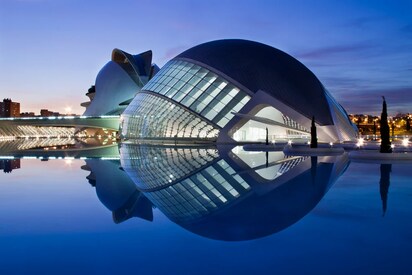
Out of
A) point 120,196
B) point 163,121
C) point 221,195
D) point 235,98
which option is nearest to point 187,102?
point 163,121

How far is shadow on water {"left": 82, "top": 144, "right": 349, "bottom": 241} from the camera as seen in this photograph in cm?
751

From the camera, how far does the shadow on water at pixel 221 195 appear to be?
24.6 feet

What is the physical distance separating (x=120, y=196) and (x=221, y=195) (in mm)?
2591

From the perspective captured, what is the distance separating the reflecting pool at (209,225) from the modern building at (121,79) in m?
58.0

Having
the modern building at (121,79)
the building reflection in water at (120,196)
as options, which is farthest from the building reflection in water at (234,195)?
the modern building at (121,79)

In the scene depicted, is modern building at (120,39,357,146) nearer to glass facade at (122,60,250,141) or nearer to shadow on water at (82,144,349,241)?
glass facade at (122,60,250,141)

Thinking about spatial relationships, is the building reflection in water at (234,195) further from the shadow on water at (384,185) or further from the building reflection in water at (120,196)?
the shadow on water at (384,185)

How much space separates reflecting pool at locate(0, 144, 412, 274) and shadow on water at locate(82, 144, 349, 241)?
0.09 feet

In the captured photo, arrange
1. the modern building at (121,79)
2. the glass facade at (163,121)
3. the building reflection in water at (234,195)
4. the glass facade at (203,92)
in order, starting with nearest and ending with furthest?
1. the building reflection in water at (234,195)
2. the glass facade at (203,92)
3. the glass facade at (163,121)
4. the modern building at (121,79)

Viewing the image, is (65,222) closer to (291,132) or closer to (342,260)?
(342,260)

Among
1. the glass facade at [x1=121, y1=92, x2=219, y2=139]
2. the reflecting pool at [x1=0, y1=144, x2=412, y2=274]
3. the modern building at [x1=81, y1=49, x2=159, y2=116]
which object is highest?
the modern building at [x1=81, y1=49, x2=159, y2=116]

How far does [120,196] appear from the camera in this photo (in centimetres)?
1069

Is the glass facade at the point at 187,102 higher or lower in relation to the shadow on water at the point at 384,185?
higher

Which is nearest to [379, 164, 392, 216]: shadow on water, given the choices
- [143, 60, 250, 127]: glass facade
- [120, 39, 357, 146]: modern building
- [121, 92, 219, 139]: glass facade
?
[120, 39, 357, 146]: modern building
